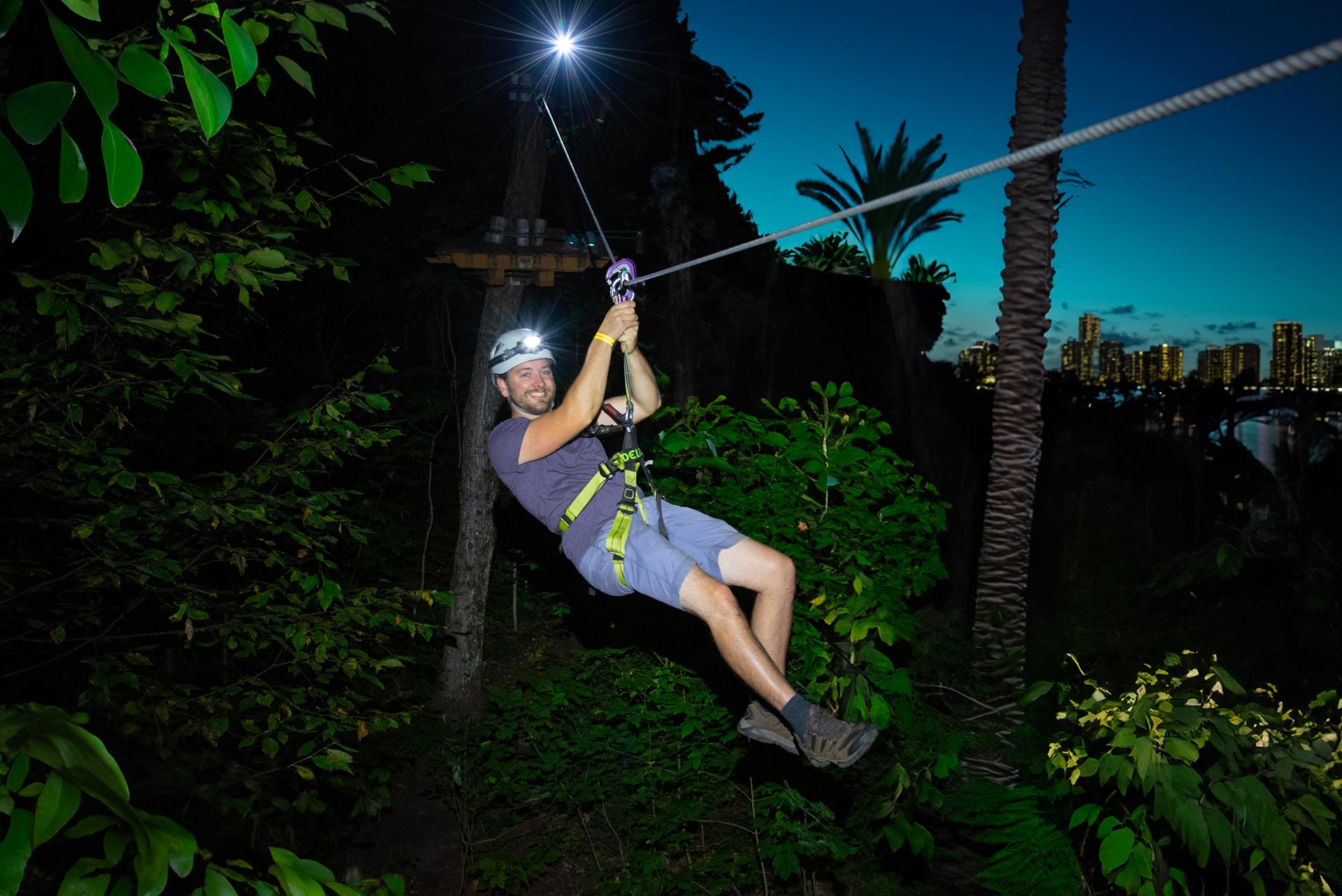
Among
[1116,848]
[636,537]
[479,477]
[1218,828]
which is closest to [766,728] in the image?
[636,537]

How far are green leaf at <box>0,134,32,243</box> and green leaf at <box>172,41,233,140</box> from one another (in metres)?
0.22

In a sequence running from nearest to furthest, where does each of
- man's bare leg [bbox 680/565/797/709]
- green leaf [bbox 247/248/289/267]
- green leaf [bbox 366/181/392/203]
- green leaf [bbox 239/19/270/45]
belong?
green leaf [bbox 239/19/270/45] < green leaf [bbox 247/248/289/267] < man's bare leg [bbox 680/565/797/709] < green leaf [bbox 366/181/392/203]

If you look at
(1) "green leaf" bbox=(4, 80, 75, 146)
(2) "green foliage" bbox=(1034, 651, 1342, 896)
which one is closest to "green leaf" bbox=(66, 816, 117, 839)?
(1) "green leaf" bbox=(4, 80, 75, 146)

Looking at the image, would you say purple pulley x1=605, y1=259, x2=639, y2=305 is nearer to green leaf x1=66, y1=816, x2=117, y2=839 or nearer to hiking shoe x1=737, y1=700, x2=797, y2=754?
hiking shoe x1=737, y1=700, x2=797, y2=754

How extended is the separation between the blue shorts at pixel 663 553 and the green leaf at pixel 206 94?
101 inches

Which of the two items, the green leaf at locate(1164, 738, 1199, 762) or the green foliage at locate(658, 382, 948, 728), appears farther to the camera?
the green foliage at locate(658, 382, 948, 728)

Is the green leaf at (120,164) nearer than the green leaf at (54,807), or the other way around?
the green leaf at (54,807)

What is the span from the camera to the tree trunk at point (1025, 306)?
8680 mm

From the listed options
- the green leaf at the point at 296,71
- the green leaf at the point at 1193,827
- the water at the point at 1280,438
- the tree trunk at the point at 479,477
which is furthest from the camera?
the water at the point at 1280,438

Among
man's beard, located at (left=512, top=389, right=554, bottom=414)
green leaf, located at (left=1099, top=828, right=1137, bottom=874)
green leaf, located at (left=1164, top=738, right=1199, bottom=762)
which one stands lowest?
green leaf, located at (left=1099, top=828, right=1137, bottom=874)

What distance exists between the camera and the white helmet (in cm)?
412

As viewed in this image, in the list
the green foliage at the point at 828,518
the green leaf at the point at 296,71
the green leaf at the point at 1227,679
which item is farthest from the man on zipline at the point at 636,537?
the green leaf at the point at 296,71

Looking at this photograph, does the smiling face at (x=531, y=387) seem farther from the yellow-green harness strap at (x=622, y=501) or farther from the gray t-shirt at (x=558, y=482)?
the yellow-green harness strap at (x=622, y=501)

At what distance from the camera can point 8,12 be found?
1.08 meters
